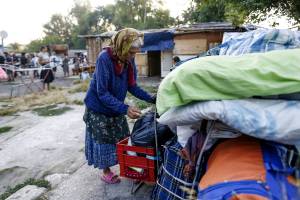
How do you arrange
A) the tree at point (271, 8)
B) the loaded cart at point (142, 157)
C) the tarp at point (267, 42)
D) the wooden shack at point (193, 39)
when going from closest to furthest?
1. the tarp at point (267, 42)
2. the loaded cart at point (142, 157)
3. the tree at point (271, 8)
4. the wooden shack at point (193, 39)

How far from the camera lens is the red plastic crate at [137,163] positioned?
2.99 metres

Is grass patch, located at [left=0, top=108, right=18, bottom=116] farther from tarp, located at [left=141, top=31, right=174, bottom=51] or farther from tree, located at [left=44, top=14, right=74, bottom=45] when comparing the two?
tree, located at [left=44, top=14, right=74, bottom=45]

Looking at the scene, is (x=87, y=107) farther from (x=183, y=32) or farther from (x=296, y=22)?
(x=183, y=32)

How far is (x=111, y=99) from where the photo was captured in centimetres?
317

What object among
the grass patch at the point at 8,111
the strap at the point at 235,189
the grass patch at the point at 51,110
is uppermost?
the strap at the point at 235,189

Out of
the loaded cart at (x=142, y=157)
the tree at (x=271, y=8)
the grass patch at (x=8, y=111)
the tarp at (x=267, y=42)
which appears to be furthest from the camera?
the grass patch at (x=8, y=111)

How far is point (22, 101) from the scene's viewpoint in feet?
35.4

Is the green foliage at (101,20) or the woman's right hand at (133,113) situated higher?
the green foliage at (101,20)

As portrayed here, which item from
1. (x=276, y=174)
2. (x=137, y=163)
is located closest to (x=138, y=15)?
(x=137, y=163)

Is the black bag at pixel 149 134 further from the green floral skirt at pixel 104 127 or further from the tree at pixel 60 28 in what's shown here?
the tree at pixel 60 28

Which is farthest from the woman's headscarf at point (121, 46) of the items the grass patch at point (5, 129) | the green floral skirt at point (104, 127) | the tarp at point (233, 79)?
the grass patch at point (5, 129)

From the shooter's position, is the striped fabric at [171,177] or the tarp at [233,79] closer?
the tarp at [233,79]

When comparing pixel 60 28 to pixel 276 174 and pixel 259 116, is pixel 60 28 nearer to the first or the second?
pixel 259 116

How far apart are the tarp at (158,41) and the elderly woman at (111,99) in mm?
10000
